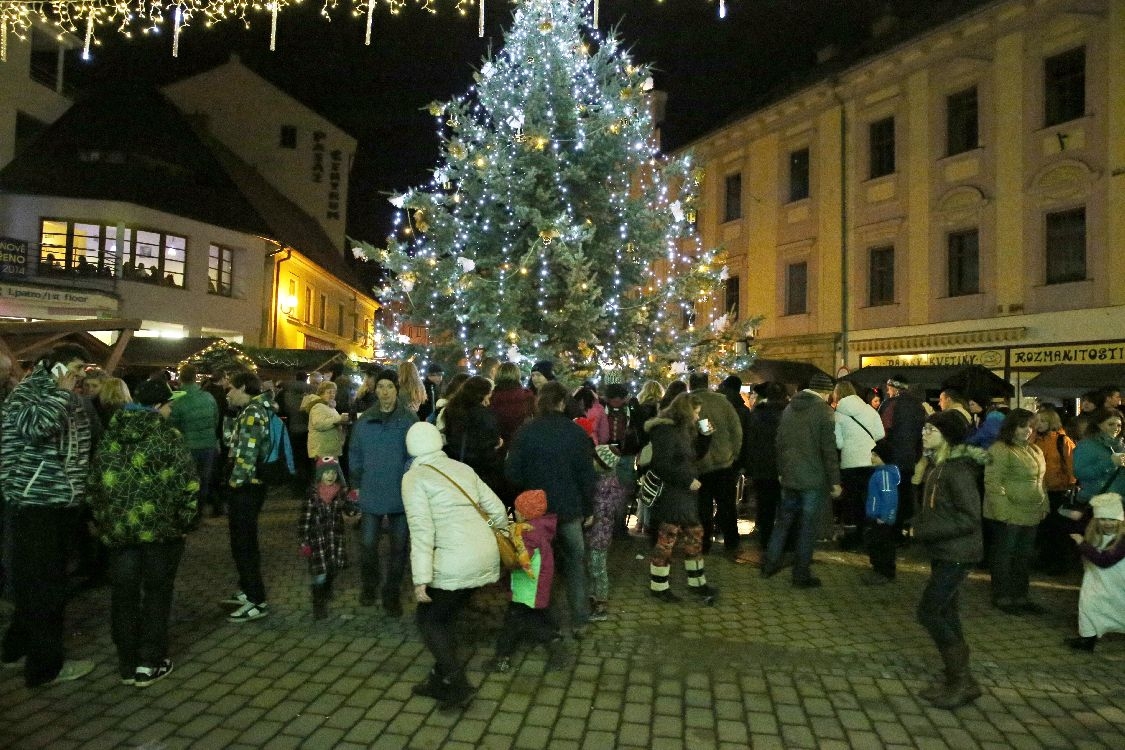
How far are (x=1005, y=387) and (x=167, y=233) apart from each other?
22958mm

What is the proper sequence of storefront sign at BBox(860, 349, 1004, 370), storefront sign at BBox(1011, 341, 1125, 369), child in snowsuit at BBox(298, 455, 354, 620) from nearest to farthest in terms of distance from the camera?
child in snowsuit at BBox(298, 455, 354, 620) → storefront sign at BBox(1011, 341, 1125, 369) → storefront sign at BBox(860, 349, 1004, 370)

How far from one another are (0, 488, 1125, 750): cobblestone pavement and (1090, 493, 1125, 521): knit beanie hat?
3.36 ft

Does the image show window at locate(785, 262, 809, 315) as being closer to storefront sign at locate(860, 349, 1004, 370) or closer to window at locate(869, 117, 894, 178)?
storefront sign at locate(860, 349, 1004, 370)

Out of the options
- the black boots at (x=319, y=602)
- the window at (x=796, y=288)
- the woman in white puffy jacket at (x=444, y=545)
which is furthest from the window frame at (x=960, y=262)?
the woman in white puffy jacket at (x=444, y=545)

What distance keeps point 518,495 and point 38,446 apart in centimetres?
306

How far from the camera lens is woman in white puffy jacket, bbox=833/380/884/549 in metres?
7.91

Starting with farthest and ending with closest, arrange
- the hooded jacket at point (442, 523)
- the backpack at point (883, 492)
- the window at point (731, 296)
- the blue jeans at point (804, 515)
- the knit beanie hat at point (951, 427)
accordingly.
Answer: the window at point (731, 296), the blue jeans at point (804, 515), the backpack at point (883, 492), the knit beanie hat at point (951, 427), the hooded jacket at point (442, 523)

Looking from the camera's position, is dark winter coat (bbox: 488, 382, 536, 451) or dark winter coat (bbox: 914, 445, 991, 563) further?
dark winter coat (bbox: 488, 382, 536, 451)

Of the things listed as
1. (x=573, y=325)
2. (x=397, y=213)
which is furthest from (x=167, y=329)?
(x=573, y=325)

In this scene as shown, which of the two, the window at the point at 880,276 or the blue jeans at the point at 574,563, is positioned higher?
the window at the point at 880,276

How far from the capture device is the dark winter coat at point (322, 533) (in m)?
5.96

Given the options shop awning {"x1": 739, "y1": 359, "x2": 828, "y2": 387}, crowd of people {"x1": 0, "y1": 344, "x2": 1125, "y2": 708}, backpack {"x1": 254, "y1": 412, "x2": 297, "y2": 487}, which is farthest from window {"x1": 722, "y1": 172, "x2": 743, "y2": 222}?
backpack {"x1": 254, "y1": 412, "x2": 297, "y2": 487}

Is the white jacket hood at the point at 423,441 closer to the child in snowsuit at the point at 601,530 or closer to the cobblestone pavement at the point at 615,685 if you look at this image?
the cobblestone pavement at the point at 615,685

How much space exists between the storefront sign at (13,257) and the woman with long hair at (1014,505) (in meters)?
22.9
